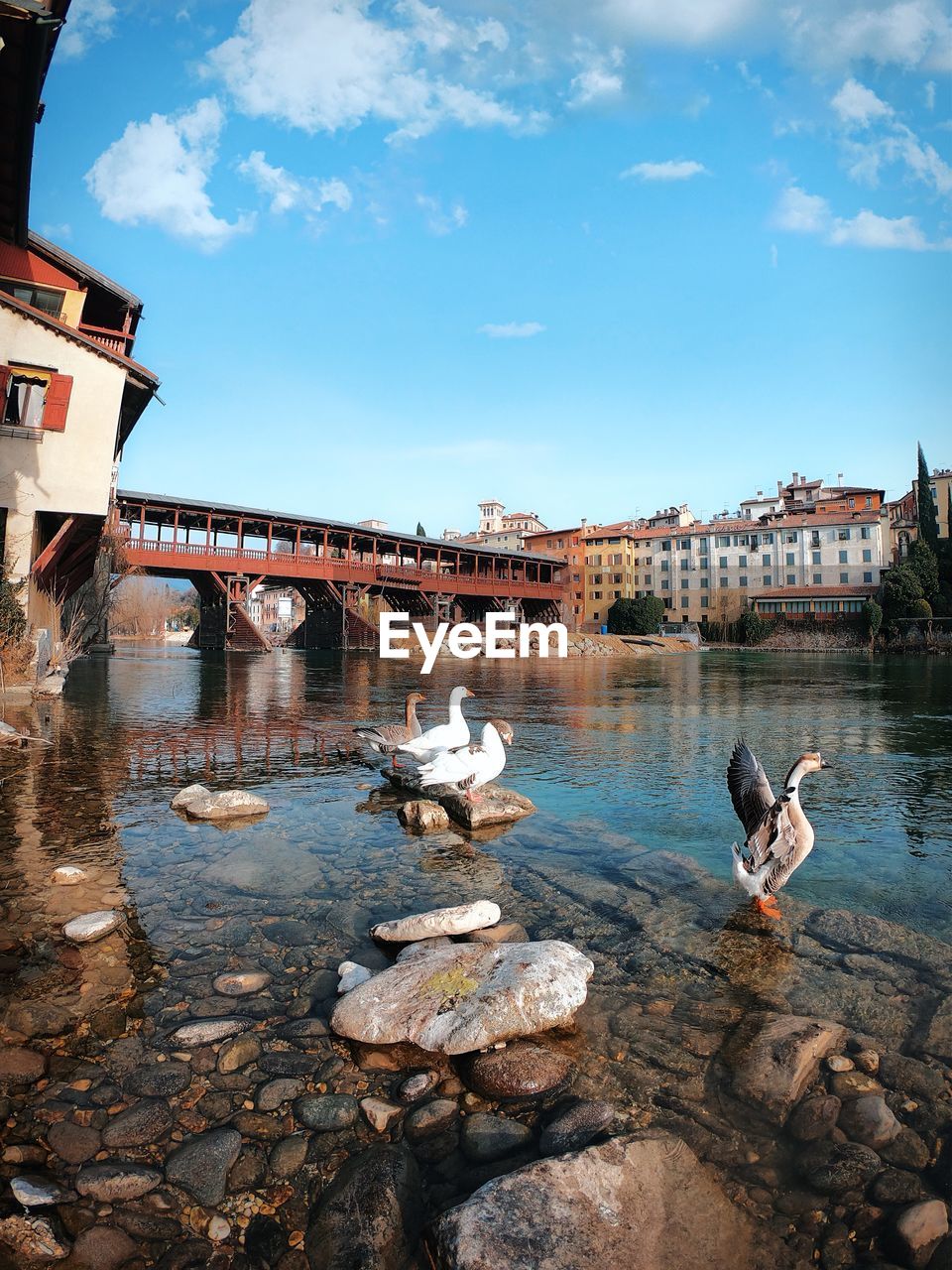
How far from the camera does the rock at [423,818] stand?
670 centimetres

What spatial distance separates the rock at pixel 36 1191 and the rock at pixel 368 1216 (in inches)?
32.7

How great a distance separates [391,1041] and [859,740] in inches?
461

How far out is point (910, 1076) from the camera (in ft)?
10.1

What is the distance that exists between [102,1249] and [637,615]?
75.2m

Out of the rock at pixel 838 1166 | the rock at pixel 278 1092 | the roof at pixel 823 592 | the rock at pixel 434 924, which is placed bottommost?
the rock at pixel 838 1166

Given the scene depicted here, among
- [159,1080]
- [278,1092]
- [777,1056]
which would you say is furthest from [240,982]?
[777,1056]

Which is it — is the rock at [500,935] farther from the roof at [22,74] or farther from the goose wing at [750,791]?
the roof at [22,74]

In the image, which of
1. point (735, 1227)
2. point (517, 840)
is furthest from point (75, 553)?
point (735, 1227)

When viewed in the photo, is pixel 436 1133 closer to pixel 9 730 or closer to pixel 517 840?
pixel 517 840

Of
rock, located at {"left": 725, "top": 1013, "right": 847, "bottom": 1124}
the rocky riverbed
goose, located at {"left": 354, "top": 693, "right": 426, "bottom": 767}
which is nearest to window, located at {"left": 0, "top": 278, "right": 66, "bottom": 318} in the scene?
goose, located at {"left": 354, "top": 693, "right": 426, "bottom": 767}

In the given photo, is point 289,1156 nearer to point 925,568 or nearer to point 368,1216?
point 368,1216

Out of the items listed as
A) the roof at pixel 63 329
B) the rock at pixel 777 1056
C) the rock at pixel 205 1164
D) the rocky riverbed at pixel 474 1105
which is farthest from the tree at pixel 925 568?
the rock at pixel 205 1164

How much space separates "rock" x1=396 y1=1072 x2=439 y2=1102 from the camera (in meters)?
2.91

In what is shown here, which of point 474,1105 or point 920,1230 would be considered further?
point 474,1105
